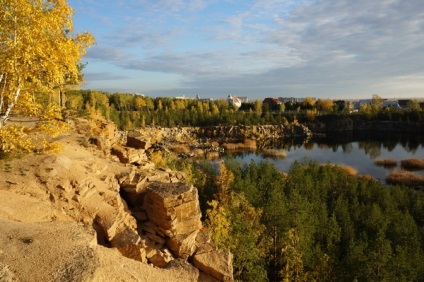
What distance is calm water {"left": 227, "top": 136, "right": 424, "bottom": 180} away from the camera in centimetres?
6775

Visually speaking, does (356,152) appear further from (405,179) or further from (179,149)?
(179,149)

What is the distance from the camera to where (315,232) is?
91.9 ft

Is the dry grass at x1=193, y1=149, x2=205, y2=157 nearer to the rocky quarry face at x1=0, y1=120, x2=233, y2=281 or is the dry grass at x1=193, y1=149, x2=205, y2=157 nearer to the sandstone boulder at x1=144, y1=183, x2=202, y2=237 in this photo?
the rocky quarry face at x1=0, y1=120, x2=233, y2=281

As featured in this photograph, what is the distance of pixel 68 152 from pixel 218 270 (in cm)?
1104

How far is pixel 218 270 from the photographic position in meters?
14.8

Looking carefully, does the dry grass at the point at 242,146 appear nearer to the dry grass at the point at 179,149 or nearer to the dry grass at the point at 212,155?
the dry grass at the point at 212,155

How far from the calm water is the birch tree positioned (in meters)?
52.6

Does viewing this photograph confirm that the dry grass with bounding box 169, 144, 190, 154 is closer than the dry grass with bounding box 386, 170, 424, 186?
No

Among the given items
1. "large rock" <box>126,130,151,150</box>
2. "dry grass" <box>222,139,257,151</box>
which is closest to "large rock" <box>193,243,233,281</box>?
"large rock" <box>126,130,151,150</box>

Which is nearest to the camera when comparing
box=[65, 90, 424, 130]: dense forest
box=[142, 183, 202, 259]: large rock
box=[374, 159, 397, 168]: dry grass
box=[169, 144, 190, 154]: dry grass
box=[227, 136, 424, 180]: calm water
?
box=[142, 183, 202, 259]: large rock

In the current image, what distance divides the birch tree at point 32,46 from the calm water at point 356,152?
2072 inches

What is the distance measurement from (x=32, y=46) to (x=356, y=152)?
82.6 meters

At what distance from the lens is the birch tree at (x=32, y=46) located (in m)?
14.1

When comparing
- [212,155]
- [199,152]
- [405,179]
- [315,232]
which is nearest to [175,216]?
[315,232]
